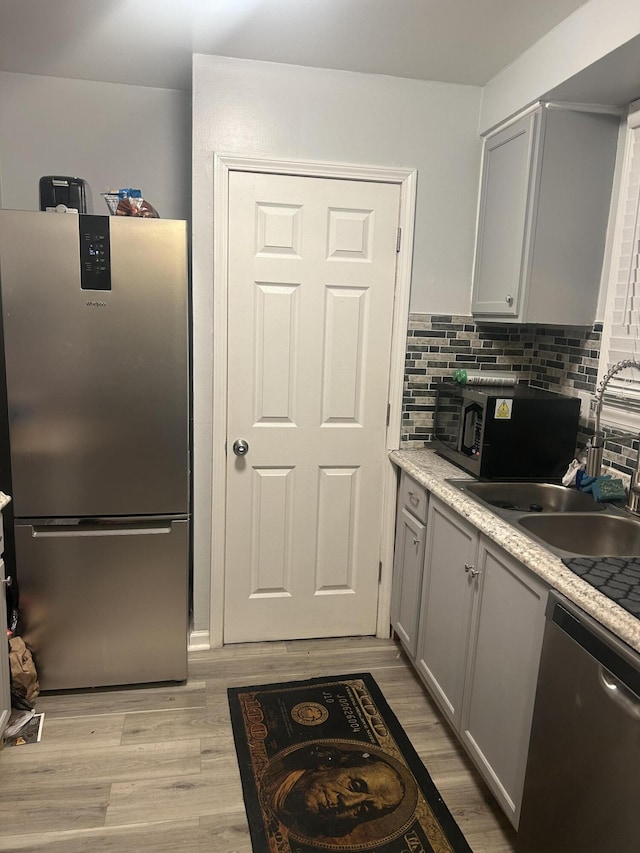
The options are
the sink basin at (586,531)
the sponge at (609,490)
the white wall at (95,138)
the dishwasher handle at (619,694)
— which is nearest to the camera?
the dishwasher handle at (619,694)

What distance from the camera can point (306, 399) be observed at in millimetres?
2732

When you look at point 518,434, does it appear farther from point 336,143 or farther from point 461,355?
point 336,143

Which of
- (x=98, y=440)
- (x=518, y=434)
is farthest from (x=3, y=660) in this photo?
(x=518, y=434)

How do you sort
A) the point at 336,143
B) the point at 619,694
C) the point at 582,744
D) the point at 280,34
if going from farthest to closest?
the point at 336,143 → the point at 280,34 → the point at 582,744 → the point at 619,694

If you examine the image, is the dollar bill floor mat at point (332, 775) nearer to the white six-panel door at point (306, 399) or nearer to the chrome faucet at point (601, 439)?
the white six-panel door at point (306, 399)

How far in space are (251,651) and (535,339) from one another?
193 cm

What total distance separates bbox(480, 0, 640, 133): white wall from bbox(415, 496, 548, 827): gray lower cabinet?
1509 millimetres

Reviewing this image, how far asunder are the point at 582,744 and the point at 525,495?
3.55 feet

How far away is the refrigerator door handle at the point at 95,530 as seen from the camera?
237 centimetres

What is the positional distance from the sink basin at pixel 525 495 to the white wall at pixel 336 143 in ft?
2.93

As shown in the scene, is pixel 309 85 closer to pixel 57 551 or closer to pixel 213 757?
pixel 57 551

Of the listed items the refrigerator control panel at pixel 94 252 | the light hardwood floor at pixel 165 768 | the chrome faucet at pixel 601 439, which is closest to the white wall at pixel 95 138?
the refrigerator control panel at pixel 94 252

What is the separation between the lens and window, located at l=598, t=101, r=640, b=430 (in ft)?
7.16

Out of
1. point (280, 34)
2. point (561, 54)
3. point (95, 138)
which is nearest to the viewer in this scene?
point (561, 54)
